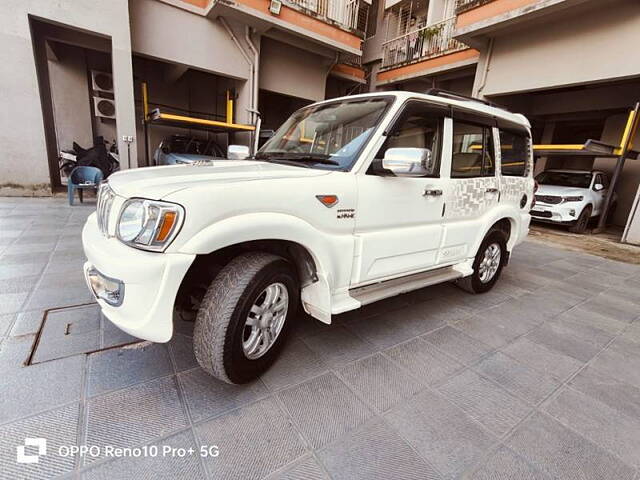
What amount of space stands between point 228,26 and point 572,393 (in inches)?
389

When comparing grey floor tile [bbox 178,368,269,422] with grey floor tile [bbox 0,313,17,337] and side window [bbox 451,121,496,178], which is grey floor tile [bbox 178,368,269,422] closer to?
grey floor tile [bbox 0,313,17,337]

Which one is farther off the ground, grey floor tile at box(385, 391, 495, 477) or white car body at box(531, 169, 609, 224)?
white car body at box(531, 169, 609, 224)

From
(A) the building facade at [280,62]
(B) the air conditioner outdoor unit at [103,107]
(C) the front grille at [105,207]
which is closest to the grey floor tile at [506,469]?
(C) the front grille at [105,207]

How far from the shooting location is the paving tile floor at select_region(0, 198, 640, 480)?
1.47m

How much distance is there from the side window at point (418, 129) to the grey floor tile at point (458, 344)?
1384 millimetres

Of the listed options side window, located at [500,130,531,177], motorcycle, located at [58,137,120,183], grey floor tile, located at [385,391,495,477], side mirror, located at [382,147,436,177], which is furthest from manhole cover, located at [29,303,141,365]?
motorcycle, located at [58,137,120,183]

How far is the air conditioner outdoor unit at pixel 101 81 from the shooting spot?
10211mm

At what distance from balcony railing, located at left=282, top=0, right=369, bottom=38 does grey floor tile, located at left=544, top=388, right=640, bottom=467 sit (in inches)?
391

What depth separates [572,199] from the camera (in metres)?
7.86

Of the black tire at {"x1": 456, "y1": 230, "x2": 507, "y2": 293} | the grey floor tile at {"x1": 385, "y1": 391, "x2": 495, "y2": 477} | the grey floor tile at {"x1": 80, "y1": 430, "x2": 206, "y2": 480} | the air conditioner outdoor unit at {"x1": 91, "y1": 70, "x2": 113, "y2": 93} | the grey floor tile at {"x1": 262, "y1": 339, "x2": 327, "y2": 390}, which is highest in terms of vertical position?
the air conditioner outdoor unit at {"x1": 91, "y1": 70, "x2": 113, "y2": 93}

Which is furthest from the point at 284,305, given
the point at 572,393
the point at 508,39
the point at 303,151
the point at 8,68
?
the point at 508,39

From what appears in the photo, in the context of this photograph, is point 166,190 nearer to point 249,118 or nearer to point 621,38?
point 249,118

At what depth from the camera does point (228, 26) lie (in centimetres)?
825

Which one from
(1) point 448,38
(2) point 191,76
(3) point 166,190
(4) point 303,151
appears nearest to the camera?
(3) point 166,190
